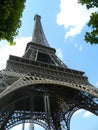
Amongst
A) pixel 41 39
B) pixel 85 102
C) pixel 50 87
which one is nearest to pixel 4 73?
pixel 50 87

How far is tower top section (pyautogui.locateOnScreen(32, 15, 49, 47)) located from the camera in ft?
138

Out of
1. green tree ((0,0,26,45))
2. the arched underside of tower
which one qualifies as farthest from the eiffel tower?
green tree ((0,0,26,45))

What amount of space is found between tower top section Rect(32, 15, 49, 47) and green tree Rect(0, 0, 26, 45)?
108ft

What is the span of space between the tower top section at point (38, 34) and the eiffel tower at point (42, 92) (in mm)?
4540

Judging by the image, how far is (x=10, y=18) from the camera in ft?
26.0

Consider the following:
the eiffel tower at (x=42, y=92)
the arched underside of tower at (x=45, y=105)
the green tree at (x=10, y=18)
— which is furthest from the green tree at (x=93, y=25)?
the arched underside of tower at (x=45, y=105)

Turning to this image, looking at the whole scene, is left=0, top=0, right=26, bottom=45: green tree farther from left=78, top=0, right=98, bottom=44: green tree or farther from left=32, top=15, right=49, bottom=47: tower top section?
left=32, top=15, right=49, bottom=47: tower top section

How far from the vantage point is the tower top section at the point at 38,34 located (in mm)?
42150

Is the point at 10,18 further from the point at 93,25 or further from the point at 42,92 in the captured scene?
the point at 42,92

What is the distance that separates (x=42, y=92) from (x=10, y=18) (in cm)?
2359

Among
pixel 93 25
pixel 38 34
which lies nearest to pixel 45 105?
pixel 38 34

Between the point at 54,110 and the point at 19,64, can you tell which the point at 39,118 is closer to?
the point at 54,110

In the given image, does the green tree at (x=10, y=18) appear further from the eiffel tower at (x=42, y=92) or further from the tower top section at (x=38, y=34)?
the tower top section at (x=38, y=34)

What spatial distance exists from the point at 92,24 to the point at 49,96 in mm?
24072
